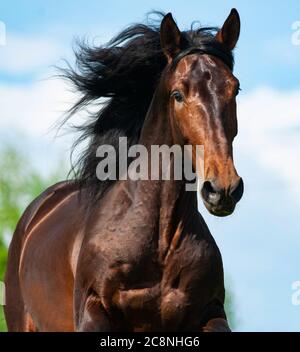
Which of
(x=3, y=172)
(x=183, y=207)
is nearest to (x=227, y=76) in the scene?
(x=183, y=207)

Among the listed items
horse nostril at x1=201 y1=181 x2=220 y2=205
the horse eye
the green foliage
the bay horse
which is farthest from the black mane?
the green foliage

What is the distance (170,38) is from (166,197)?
1.06m

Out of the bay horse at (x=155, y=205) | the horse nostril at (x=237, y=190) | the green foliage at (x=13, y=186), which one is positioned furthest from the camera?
the green foliage at (x=13, y=186)

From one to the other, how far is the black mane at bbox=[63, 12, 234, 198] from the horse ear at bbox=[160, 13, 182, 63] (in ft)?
0.60

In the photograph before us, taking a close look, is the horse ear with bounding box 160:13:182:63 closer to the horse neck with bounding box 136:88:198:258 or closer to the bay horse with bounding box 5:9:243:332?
the bay horse with bounding box 5:9:243:332

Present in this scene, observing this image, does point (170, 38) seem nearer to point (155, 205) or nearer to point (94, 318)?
point (155, 205)

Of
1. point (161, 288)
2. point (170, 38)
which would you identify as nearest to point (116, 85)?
point (170, 38)

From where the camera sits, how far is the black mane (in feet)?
26.2

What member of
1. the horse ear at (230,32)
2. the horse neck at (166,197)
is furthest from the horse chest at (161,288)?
the horse ear at (230,32)

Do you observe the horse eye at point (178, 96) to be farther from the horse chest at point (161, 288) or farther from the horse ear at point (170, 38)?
the horse chest at point (161, 288)

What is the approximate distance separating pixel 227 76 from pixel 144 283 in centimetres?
140

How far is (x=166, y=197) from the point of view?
7.37m

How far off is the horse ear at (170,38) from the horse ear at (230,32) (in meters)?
0.28

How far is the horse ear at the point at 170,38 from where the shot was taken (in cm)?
745
